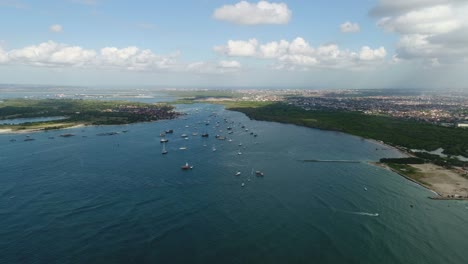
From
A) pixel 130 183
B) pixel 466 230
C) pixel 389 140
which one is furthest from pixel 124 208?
pixel 389 140

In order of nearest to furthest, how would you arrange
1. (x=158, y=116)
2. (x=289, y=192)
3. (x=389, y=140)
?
1. (x=289, y=192)
2. (x=389, y=140)
3. (x=158, y=116)

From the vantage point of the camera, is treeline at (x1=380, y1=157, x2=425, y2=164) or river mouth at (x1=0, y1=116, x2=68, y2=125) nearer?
treeline at (x1=380, y1=157, x2=425, y2=164)

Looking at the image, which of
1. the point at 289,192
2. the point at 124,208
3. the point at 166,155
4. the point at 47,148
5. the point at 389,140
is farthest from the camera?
the point at 389,140

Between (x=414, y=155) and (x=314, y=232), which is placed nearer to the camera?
(x=314, y=232)

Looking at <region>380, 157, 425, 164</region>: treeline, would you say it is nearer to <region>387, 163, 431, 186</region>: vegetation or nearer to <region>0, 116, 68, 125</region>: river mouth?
<region>387, 163, 431, 186</region>: vegetation

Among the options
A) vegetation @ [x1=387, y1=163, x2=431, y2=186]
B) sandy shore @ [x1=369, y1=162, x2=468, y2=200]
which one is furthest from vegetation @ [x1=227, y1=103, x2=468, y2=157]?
vegetation @ [x1=387, y1=163, x2=431, y2=186]

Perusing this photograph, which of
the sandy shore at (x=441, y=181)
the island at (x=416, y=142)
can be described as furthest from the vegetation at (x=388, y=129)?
the sandy shore at (x=441, y=181)

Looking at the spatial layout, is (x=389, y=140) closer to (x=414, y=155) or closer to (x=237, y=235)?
(x=414, y=155)
